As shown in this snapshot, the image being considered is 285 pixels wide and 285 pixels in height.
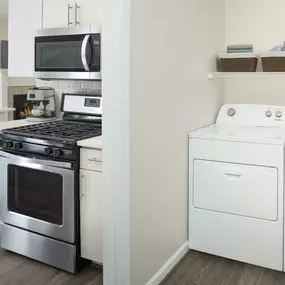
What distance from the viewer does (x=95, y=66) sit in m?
2.75

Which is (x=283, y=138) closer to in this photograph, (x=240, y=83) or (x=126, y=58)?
(x=240, y=83)

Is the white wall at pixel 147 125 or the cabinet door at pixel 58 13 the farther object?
the cabinet door at pixel 58 13

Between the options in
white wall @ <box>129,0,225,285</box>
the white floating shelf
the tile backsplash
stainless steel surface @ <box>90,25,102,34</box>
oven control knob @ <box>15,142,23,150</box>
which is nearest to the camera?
white wall @ <box>129,0,225,285</box>

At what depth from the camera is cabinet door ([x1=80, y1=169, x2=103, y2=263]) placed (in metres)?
2.31

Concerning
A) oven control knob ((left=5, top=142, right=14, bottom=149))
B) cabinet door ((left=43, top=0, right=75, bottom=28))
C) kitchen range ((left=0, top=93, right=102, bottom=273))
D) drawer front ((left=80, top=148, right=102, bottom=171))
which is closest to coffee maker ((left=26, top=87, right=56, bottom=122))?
kitchen range ((left=0, top=93, right=102, bottom=273))

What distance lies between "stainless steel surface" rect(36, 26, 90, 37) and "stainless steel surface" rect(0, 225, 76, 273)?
1.45m

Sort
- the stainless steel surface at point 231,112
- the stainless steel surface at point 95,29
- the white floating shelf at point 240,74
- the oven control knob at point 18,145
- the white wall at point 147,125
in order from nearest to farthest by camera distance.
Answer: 1. the white wall at point 147,125
2. the oven control knob at point 18,145
3. the stainless steel surface at point 95,29
4. the white floating shelf at point 240,74
5. the stainless steel surface at point 231,112

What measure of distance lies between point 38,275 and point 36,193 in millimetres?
522

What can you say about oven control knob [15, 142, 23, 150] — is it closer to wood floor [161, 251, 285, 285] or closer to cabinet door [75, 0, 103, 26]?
cabinet door [75, 0, 103, 26]

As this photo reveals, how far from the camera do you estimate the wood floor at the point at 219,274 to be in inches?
92.7

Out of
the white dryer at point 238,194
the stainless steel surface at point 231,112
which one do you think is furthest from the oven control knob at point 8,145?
the stainless steel surface at point 231,112

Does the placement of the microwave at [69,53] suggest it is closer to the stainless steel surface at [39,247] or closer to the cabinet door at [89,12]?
the cabinet door at [89,12]

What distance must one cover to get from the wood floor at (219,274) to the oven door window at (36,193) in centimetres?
84

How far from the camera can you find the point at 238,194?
8.25 feet
